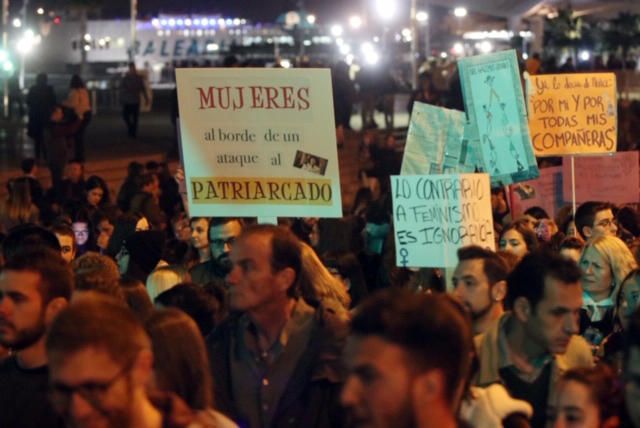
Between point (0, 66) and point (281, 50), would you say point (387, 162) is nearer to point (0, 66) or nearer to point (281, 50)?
point (0, 66)

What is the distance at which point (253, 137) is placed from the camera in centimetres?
836

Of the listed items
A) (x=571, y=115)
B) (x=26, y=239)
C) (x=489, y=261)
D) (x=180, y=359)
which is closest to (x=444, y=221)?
(x=489, y=261)

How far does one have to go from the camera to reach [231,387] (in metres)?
5.82

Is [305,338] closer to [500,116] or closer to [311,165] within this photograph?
[311,165]

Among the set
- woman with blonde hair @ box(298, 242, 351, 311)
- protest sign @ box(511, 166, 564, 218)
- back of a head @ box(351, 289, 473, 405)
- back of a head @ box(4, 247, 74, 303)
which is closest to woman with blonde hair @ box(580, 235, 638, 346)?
woman with blonde hair @ box(298, 242, 351, 311)

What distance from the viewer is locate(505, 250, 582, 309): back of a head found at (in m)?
5.83

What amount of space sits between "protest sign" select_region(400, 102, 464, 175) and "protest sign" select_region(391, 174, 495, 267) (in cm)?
163

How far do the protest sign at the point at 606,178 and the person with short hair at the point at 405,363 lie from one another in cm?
934

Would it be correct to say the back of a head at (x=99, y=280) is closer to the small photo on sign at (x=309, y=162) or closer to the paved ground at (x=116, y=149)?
the small photo on sign at (x=309, y=162)

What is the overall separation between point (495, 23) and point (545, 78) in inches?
1854

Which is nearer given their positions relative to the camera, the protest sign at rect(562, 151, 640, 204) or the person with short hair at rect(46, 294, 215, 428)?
the person with short hair at rect(46, 294, 215, 428)

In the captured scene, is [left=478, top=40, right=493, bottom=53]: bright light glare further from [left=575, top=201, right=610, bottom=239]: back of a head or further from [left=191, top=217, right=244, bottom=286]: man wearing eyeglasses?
[left=191, top=217, right=244, bottom=286]: man wearing eyeglasses

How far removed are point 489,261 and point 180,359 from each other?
2.26m

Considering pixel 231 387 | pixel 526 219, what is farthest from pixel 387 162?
pixel 231 387
